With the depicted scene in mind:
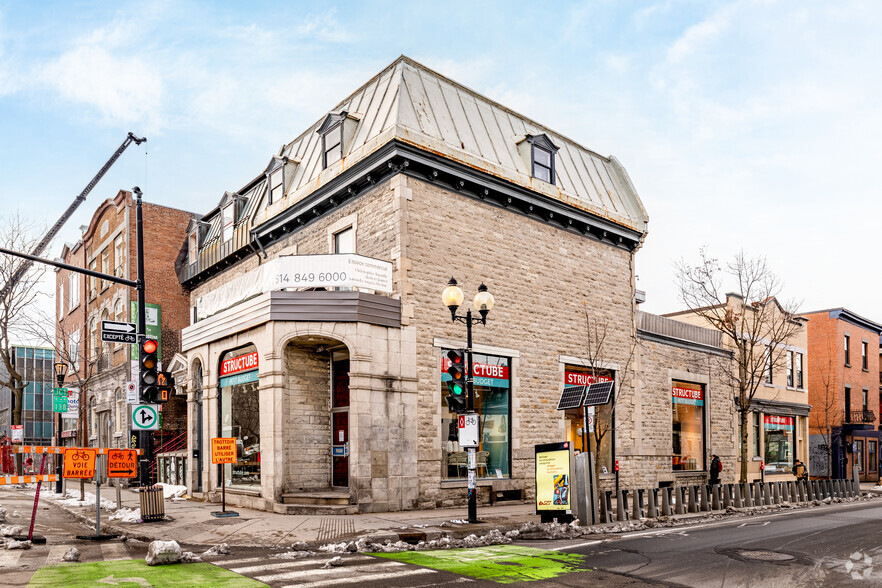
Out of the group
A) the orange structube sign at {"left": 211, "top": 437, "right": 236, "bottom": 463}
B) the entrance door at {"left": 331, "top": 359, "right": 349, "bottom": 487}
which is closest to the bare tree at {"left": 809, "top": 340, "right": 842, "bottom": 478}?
the entrance door at {"left": 331, "top": 359, "right": 349, "bottom": 487}

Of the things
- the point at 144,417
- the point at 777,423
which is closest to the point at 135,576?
the point at 144,417

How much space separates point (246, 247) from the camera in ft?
84.8

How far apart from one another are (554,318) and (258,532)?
39.1 feet

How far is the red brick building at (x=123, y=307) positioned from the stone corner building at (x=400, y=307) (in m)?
9.17

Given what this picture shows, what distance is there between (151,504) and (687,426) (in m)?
19.9

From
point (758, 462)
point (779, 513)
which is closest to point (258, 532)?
point (779, 513)

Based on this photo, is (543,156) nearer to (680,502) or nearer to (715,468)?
(680,502)

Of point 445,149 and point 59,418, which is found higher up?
point 445,149

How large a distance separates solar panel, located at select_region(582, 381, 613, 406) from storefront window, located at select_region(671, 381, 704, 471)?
1263 cm

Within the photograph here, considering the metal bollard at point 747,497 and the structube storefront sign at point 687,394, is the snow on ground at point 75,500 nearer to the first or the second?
the metal bollard at point 747,497

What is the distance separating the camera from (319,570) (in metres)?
9.50

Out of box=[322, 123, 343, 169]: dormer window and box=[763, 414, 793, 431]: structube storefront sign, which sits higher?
box=[322, 123, 343, 169]: dormer window

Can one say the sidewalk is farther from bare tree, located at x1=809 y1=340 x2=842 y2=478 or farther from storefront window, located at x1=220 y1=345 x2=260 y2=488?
bare tree, located at x1=809 y1=340 x2=842 y2=478

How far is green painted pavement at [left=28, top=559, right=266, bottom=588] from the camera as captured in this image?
854 cm
